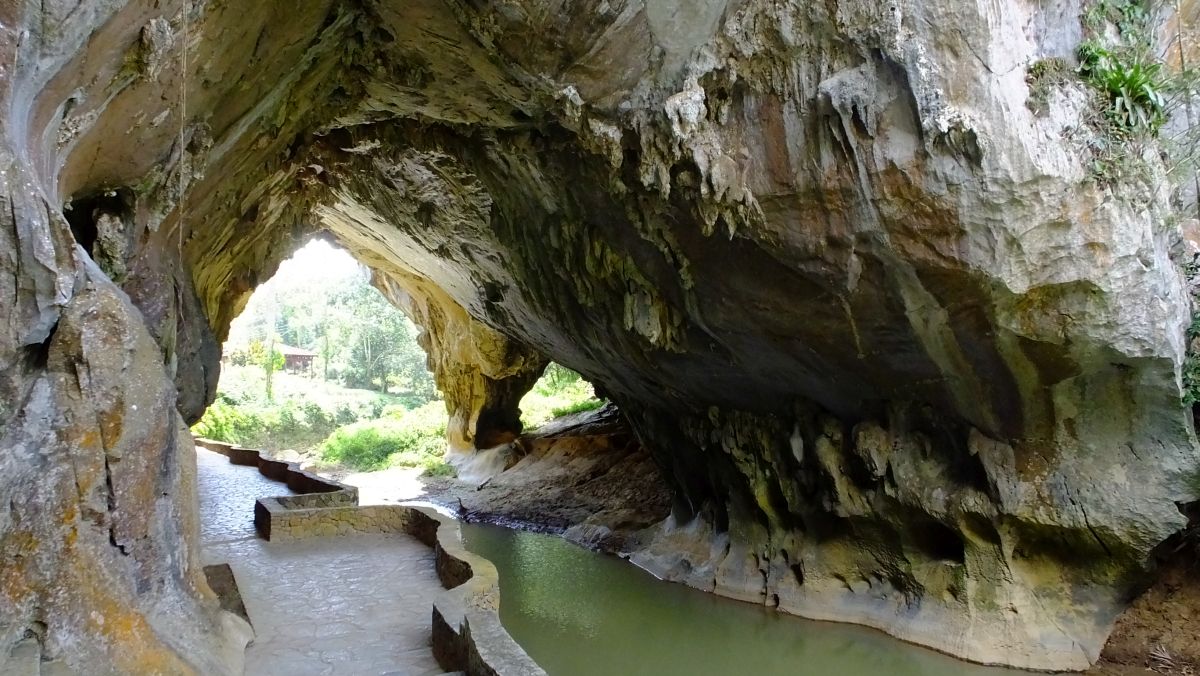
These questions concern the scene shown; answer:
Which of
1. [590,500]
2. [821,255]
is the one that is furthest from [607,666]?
[590,500]

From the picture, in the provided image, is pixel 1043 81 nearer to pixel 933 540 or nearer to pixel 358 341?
pixel 933 540

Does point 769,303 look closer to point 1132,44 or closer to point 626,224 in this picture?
point 626,224

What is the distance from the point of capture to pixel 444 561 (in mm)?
6969

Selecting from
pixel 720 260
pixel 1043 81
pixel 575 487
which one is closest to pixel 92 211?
pixel 720 260

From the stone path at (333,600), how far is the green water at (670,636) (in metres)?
2.13

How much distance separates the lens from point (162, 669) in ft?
12.4

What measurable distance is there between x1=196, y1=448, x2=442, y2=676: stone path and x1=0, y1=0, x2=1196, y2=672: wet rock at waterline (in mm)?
782

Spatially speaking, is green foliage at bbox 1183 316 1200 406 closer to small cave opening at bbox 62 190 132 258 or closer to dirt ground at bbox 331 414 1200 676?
dirt ground at bbox 331 414 1200 676

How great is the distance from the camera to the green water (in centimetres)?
826

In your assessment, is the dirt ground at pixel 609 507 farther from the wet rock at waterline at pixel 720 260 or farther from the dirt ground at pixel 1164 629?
the wet rock at waterline at pixel 720 260

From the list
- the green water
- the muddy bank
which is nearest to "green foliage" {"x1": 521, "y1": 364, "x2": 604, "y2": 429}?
the muddy bank

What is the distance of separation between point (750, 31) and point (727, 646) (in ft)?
22.0

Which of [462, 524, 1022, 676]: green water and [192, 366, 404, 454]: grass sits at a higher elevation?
[192, 366, 404, 454]: grass

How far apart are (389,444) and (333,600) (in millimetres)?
21846
